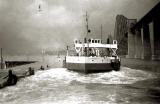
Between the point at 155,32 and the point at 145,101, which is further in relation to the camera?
the point at 155,32

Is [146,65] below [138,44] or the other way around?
below

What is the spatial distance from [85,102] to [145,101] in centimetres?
467

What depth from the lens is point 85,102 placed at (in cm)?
1423

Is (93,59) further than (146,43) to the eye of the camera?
No

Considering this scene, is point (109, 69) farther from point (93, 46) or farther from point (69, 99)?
point (69, 99)

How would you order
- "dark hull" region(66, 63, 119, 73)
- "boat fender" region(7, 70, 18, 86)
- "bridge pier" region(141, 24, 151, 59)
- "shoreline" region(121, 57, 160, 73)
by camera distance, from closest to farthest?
"boat fender" region(7, 70, 18, 86), "dark hull" region(66, 63, 119, 73), "shoreline" region(121, 57, 160, 73), "bridge pier" region(141, 24, 151, 59)

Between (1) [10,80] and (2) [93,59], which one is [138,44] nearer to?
(2) [93,59]

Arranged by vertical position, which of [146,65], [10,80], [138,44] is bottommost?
[146,65]

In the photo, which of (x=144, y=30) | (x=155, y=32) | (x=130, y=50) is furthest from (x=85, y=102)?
(x=130, y=50)

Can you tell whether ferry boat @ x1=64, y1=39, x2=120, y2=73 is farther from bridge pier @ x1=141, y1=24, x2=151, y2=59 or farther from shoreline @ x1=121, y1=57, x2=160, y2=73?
bridge pier @ x1=141, y1=24, x2=151, y2=59

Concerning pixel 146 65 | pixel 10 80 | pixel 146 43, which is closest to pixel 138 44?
pixel 146 43

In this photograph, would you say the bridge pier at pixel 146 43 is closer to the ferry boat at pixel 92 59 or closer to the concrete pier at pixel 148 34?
the concrete pier at pixel 148 34

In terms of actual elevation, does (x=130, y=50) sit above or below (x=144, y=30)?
below

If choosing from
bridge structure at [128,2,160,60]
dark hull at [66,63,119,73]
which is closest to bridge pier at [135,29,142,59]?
bridge structure at [128,2,160,60]
